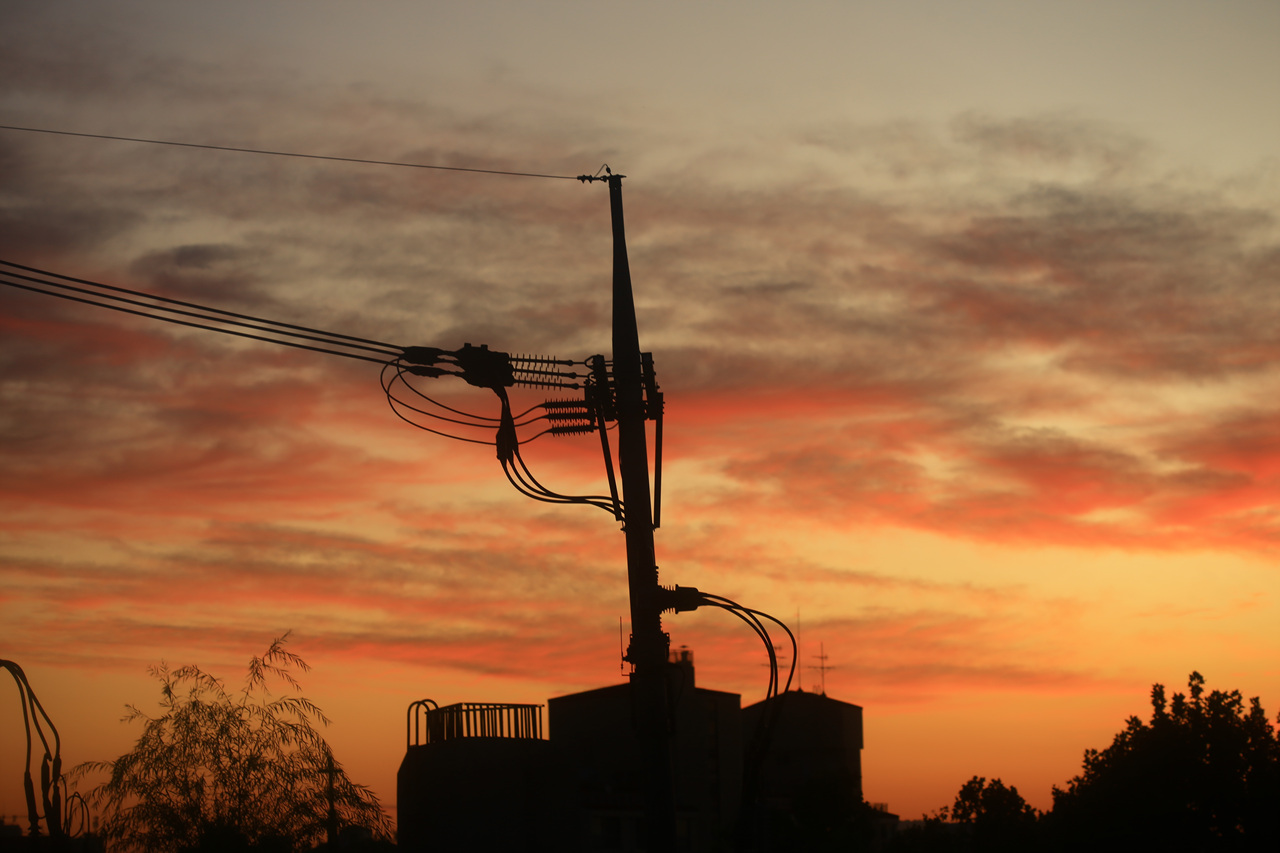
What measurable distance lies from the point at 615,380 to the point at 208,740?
81.0 feet

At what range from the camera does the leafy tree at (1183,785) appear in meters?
69.8

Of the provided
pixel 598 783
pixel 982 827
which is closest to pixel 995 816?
pixel 982 827

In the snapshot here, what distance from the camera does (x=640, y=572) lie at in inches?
596

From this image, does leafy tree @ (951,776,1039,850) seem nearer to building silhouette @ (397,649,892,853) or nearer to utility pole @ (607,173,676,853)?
building silhouette @ (397,649,892,853)

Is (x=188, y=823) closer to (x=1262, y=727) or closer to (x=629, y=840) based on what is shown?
(x=629, y=840)

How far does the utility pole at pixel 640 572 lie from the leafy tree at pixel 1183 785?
210 feet

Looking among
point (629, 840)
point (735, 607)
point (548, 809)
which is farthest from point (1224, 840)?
point (735, 607)

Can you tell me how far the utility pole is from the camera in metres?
14.2

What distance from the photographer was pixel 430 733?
38.0 m

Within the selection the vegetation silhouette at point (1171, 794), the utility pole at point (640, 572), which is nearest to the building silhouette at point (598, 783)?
the utility pole at point (640, 572)

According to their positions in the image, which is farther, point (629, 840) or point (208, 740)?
point (629, 840)

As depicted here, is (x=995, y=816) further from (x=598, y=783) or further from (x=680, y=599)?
(x=680, y=599)

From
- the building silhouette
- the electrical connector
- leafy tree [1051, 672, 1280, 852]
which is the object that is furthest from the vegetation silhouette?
the electrical connector

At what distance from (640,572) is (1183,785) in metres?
70.5
